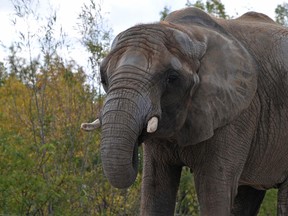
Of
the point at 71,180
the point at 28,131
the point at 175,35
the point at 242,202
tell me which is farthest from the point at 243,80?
the point at 28,131

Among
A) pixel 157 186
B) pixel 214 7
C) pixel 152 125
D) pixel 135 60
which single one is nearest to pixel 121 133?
pixel 152 125

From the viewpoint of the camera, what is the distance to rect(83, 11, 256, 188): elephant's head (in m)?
5.63

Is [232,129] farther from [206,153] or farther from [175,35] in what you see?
[175,35]

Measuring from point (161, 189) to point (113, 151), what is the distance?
143 cm

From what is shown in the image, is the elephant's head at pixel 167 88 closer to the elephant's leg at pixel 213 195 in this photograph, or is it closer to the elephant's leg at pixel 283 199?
the elephant's leg at pixel 213 195

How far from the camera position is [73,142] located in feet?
39.3

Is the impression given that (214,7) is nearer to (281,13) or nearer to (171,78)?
(281,13)

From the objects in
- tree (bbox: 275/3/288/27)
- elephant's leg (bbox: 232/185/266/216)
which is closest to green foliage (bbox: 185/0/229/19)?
tree (bbox: 275/3/288/27)

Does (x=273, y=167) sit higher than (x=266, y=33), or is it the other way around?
(x=266, y=33)

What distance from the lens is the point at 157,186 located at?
692cm

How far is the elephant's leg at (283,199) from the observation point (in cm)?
748

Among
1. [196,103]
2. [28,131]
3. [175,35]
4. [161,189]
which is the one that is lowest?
[161,189]

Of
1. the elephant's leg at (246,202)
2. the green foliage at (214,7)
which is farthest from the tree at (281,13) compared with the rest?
the elephant's leg at (246,202)

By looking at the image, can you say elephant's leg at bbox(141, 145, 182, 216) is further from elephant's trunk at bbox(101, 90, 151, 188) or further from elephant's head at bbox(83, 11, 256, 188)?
elephant's trunk at bbox(101, 90, 151, 188)
